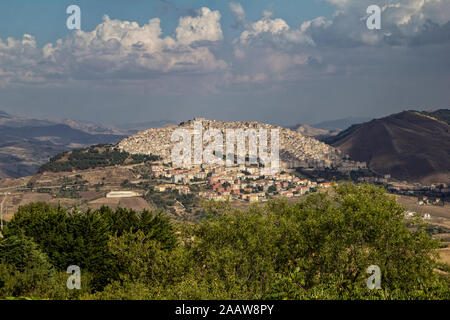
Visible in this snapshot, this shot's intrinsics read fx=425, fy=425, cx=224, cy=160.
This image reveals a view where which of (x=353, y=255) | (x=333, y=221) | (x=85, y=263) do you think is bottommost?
(x=85, y=263)

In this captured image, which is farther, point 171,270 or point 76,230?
point 76,230

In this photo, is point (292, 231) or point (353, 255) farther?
point (292, 231)
